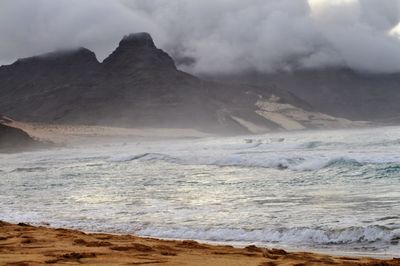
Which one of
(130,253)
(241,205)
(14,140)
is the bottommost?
(130,253)

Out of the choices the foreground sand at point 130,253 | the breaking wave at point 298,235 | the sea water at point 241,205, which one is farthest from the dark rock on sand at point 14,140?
the foreground sand at point 130,253

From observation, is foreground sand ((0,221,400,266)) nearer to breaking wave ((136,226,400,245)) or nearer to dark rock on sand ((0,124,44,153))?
breaking wave ((136,226,400,245))

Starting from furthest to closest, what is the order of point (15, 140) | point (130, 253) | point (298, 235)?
point (15, 140) → point (298, 235) → point (130, 253)

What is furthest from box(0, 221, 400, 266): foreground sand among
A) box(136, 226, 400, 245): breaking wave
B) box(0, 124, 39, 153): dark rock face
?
box(0, 124, 39, 153): dark rock face

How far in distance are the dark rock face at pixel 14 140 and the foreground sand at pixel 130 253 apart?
7603 centimetres

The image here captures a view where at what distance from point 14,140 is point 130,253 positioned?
80.7 meters

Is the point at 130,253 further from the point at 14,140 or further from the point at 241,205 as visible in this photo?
the point at 14,140

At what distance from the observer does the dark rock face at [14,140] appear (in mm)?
81562

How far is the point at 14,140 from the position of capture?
83.4 m

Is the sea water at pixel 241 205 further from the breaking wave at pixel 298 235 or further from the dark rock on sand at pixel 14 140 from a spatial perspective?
the dark rock on sand at pixel 14 140

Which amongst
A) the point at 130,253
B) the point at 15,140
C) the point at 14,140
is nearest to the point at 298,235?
the point at 130,253

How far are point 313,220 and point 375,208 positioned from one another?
170cm

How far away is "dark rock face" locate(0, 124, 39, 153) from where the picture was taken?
81.6 meters

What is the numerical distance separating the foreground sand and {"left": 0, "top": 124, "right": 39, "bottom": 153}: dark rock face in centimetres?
7603
